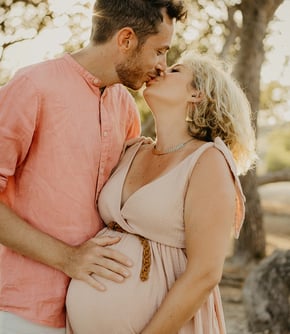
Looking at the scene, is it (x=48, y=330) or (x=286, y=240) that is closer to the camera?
(x=48, y=330)

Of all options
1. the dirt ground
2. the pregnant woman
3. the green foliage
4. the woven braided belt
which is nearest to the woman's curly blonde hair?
the pregnant woman

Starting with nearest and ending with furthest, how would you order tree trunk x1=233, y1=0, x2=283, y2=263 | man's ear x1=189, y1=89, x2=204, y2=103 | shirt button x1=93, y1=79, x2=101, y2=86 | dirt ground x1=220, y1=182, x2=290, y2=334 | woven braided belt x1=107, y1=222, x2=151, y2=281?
1. woven braided belt x1=107, y1=222, x2=151, y2=281
2. shirt button x1=93, y1=79, x2=101, y2=86
3. man's ear x1=189, y1=89, x2=204, y2=103
4. dirt ground x1=220, y1=182, x2=290, y2=334
5. tree trunk x1=233, y1=0, x2=283, y2=263

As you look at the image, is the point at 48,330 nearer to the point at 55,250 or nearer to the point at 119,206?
the point at 55,250

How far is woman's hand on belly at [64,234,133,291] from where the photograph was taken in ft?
8.38

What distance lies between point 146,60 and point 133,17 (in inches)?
7.4

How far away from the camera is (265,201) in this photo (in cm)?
2381

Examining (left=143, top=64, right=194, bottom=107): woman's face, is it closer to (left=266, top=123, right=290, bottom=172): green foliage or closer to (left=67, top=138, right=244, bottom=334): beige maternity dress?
(left=67, top=138, right=244, bottom=334): beige maternity dress

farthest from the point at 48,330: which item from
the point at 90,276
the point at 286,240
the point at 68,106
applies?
the point at 286,240

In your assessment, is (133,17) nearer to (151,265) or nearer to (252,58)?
(151,265)

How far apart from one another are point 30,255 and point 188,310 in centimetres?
63

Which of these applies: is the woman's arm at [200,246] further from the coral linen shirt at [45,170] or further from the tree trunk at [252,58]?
the tree trunk at [252,58]

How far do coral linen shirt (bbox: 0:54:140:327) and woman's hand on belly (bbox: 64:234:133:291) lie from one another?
2.9 inches

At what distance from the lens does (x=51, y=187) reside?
2.58m

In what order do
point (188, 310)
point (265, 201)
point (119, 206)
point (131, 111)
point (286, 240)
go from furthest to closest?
1. point (265, 201)
2. point (286, 240)
3. point (131, 111)
4. point (119, 206)
5. point (188, 310)
